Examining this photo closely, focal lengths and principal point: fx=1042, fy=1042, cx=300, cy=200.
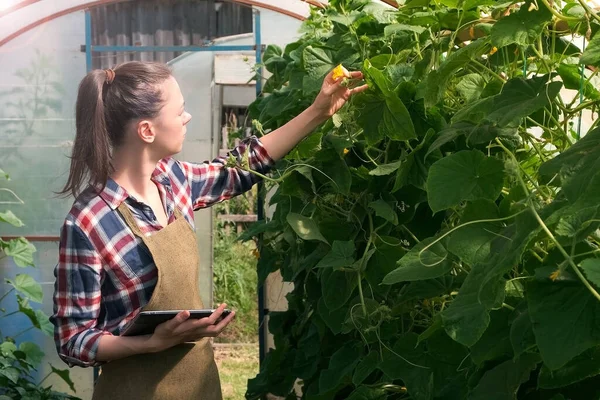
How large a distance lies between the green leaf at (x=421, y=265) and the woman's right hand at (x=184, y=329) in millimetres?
717

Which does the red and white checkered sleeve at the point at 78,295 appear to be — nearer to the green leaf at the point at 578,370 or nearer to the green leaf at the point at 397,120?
the green leaf at the point at 397,120

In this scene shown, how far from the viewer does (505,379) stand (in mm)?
1212

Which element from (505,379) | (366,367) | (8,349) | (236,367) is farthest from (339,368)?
(236,367)

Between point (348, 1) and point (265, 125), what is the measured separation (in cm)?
78

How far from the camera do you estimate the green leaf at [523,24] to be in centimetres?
132

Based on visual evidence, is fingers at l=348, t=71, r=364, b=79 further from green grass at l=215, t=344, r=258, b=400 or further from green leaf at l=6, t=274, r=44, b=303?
green grass at l=215, t=344, r=258, b=400

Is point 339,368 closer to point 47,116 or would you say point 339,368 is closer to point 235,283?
point 47,116

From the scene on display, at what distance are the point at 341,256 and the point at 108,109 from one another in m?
0.80

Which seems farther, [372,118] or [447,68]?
[372,118]

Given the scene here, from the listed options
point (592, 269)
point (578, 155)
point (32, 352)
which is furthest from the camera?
point (32, 352)

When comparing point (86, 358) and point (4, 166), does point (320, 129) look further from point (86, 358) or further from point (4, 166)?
point (4, 166)

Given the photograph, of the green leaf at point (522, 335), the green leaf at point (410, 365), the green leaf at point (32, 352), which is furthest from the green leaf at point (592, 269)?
the green leaf at point (32, 352)

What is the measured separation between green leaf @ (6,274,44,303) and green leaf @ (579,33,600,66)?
3.37 metres

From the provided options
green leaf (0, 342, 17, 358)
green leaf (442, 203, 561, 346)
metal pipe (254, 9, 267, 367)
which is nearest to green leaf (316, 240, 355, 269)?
green leaf (442, 203, 561, 346)
